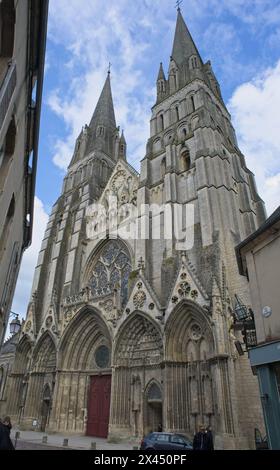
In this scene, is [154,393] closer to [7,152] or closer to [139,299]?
[139,299]

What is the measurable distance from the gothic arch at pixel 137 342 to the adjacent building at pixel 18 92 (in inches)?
296

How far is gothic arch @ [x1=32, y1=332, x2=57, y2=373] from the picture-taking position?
2008 cm

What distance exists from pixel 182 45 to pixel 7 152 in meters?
31.7

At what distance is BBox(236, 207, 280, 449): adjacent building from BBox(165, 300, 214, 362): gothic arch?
5.12m

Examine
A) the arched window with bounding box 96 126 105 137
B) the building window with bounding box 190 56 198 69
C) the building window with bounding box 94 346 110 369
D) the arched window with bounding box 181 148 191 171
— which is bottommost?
the building window with bounding box 94 346 110 369

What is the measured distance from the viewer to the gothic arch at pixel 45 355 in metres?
20.1

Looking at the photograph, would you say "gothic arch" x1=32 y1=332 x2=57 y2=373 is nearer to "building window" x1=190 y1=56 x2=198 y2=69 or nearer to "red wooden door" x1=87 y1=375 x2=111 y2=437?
"red wooden door" x1=87 y1=375 x2=111 y2=437

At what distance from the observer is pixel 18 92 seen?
6438mm

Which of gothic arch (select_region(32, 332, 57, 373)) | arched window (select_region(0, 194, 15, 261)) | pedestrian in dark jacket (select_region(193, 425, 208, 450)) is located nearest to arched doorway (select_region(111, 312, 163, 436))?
gothic arch (select_region(32, 332, 57, 373))

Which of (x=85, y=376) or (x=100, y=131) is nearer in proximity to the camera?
(x=85, y=376)

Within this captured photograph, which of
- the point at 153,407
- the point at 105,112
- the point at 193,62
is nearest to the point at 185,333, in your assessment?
the point at 153,407

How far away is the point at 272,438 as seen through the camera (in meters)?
7.14
